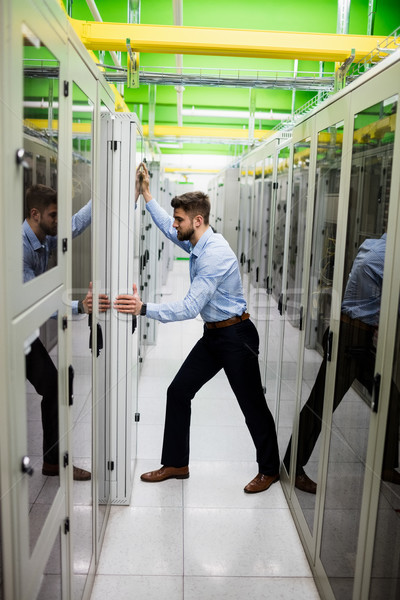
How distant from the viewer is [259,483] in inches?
141

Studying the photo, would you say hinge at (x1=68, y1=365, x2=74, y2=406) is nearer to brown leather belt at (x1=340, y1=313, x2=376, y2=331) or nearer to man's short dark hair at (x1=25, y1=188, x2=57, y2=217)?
man's short dark hair at (x1=25, y1=188, x2=57, y2=217)

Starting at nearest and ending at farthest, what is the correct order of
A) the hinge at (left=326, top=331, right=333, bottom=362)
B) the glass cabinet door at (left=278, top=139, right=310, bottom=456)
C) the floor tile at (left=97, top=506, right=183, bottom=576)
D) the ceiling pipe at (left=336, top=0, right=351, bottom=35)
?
1. the hinge at (left=326, top=331, right=333, bottom=362)
2. the floor tile at (left=97, top=506, right=183, bottom=576)
3. the glass cabinet door at (left=278, top=139, right=310, bottom=456)
4. the ceiling pipe at (left=336, top=0, right=351, bottom=35)

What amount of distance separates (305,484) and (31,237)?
88.7 inches

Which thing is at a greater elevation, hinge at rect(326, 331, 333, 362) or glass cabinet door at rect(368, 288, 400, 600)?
hinge at rect(326, 331, 333, 362)

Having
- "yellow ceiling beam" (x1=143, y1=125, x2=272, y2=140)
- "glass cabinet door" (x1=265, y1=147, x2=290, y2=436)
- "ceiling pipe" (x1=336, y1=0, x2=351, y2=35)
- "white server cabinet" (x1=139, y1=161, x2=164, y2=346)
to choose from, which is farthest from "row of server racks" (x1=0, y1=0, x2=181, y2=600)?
"yellow ceiling beam" (x1=143, y1=125, x2=272, y2=140)

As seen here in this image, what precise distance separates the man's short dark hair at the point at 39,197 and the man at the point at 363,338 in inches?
44.2

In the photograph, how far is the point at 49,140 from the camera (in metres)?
1.54

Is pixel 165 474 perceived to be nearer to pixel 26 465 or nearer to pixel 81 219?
pixel 81 219

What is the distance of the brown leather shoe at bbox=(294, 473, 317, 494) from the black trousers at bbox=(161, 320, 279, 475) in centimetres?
40

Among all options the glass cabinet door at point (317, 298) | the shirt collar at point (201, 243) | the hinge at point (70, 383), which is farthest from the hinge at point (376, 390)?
the shirt collar at point (201, 243)

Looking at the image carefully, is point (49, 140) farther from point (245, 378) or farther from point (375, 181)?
point (245, 378)

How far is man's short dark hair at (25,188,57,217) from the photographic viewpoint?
53.0 inches

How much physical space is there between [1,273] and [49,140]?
538 millimetres

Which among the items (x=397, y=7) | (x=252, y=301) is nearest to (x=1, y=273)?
(x=252, y=301)
